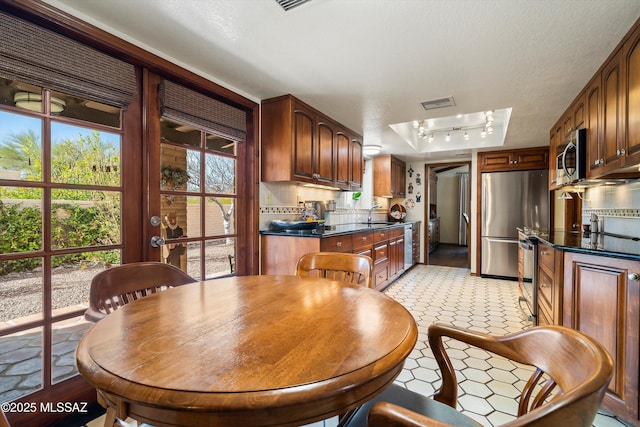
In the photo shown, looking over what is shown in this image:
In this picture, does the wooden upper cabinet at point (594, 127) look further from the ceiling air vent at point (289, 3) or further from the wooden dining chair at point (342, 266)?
the ceiling air vent at point (289, 3)

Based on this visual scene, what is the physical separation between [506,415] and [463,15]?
2.16m

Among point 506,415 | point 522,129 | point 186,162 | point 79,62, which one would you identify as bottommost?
point 506,415

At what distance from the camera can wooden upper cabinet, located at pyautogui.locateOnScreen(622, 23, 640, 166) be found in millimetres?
1597

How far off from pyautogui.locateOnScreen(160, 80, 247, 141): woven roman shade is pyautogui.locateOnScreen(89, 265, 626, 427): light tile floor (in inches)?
75.1

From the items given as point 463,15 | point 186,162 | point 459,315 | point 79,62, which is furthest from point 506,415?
point 79,62

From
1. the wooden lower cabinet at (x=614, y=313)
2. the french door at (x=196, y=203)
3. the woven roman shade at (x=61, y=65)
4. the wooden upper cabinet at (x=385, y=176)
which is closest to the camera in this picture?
the woven roman shade at (x=61, y=65)

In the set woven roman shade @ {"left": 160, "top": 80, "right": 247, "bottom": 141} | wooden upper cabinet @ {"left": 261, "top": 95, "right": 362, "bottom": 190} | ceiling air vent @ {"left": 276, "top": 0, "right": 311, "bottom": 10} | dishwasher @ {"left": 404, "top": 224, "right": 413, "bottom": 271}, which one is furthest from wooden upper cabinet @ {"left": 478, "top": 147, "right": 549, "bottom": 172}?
ceiling air vent @ {"left": 276, "top": 0, "right": 311, "bottom": 10}

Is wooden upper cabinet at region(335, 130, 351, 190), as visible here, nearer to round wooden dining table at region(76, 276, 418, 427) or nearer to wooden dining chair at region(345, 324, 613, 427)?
round wooden dining table at region(76, 276, 418, 427)

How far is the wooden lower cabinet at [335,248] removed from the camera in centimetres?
266

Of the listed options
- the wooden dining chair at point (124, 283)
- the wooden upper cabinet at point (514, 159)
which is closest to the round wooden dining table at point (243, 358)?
the wooden dining chair at point (124, 283)

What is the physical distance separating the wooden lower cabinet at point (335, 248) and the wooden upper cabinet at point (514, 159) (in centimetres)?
201

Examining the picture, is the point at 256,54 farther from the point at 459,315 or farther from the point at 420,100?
the point at 459,315

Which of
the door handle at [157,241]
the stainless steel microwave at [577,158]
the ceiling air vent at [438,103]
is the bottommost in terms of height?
the door handle at [157,241]

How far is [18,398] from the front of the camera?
143 cm
